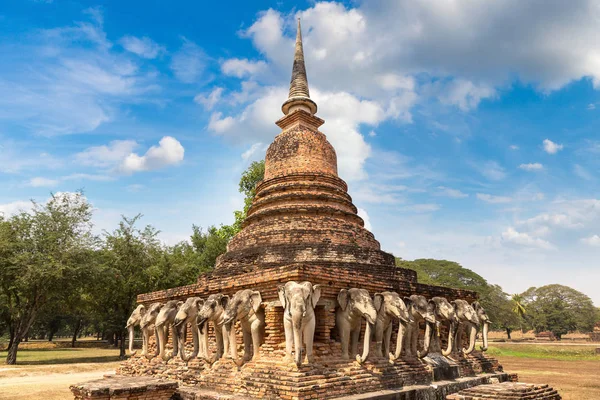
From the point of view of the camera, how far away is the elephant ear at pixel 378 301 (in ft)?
31.0

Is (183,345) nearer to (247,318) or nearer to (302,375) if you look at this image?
(247,318)

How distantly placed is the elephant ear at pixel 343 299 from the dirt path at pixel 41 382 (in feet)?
27.6

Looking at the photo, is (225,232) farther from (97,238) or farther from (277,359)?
(277,359)

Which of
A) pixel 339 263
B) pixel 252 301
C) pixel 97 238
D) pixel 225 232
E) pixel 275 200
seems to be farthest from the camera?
pixel 225 232

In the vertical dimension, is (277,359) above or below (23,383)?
above

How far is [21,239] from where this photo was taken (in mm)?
23547

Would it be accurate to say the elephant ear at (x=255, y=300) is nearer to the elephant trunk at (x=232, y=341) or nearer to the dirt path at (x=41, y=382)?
the elephant trunk at (x=232, y=341)

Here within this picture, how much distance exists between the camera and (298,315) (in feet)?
26.3

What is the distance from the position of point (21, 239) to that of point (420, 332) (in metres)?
22.6

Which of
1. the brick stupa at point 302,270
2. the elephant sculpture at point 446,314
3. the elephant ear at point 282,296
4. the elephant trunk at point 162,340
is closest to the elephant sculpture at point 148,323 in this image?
the brick stupa at point 302,270

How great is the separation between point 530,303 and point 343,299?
77.9 metres

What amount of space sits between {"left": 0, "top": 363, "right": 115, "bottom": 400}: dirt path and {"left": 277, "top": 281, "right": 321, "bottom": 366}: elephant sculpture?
7755 mm

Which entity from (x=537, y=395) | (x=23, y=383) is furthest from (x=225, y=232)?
(x=537, y=395)

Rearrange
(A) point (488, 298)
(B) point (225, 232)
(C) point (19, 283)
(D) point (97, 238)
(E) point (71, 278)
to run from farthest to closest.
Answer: (A) point (488, 298) → (B) point (225, 232) → (D) point (97, 238) → (E) point (71, 278) → (C) point (19, 283)
